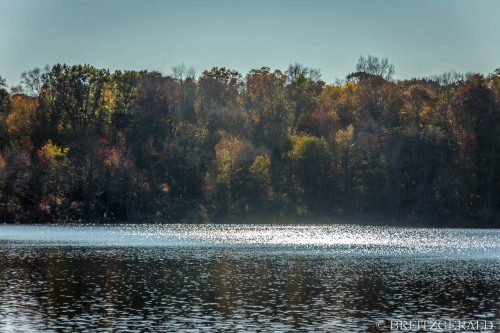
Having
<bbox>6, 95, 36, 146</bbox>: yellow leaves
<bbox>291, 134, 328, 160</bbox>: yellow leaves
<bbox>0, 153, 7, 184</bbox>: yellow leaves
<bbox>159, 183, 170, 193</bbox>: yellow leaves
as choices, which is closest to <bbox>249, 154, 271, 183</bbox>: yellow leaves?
<bbox>291, 134, 328, 160</bbox>: yellow leaves

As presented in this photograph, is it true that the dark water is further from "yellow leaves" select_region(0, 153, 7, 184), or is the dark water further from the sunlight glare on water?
"yellow leaves" select_region(0, 153, 7, 184)

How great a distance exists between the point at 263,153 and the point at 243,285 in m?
109

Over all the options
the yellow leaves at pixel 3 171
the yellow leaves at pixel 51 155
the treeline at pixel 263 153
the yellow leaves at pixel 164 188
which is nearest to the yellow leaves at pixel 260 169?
the treeline at pixel 263 153

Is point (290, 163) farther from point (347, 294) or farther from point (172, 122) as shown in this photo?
point (347, 294)

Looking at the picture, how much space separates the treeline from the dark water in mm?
47751

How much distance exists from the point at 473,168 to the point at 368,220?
80.6ft

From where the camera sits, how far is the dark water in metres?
41.8

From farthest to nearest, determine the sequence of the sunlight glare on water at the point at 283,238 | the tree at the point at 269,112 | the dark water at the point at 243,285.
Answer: the tree at the point at 269,112 < the sunlight glare on water at the point at 283,238 < the dark water at the point at 243,285

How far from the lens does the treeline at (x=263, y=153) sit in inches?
6073

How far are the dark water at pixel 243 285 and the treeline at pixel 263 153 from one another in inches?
1880

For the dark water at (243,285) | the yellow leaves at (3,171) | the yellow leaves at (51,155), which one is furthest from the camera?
the yellow leaves at (51,155)

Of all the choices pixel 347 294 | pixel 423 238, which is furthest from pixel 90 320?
pixel 423 238

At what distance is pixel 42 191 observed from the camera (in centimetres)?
14350

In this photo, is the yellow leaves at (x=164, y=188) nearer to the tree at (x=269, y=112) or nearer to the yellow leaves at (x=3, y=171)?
the tree at (x=269, y=112)
